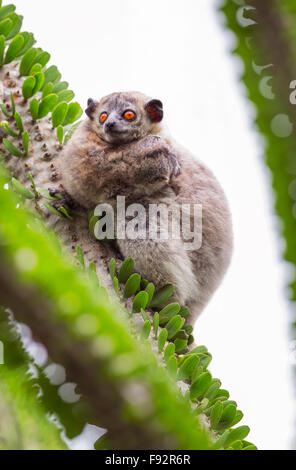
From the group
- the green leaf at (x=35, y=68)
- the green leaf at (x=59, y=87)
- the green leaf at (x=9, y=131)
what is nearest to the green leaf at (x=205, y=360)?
the green leaf at (x=9, y=131)

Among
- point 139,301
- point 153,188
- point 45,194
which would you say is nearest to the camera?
point 139,301

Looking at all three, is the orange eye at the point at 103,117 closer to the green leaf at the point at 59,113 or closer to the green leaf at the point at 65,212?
the green leaf at the point at 59,113

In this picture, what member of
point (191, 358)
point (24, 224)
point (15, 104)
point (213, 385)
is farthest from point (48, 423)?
point (15, 104)

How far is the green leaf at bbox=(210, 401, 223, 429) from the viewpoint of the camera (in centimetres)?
308

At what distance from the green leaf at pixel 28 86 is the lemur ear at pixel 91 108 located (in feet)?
4.50

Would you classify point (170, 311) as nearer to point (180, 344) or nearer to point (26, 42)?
point (180, 344)

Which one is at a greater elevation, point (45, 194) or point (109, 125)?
point (109, 125)

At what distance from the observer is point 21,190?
12.5 ft

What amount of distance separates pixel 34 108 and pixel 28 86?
8.4 inches

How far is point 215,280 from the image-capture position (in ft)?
17.0

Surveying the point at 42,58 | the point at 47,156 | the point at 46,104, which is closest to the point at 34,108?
the point at 46,104

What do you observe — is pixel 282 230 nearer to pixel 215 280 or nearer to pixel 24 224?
pixel 24 224
